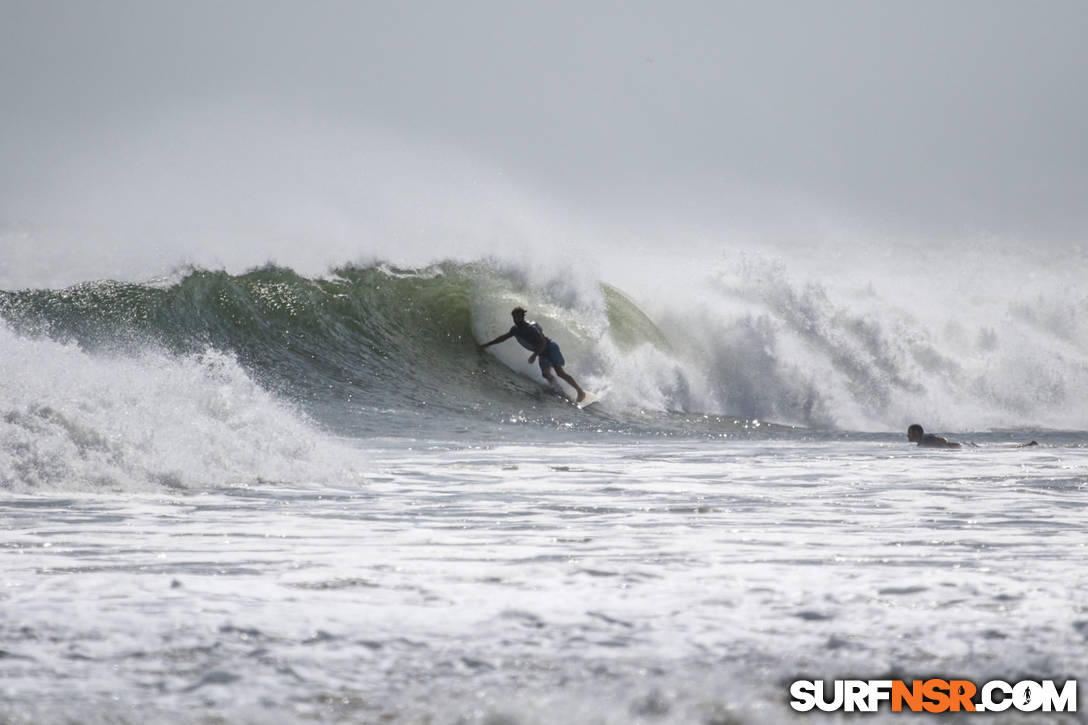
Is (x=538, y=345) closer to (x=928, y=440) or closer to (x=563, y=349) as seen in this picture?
(x=563, y=349)

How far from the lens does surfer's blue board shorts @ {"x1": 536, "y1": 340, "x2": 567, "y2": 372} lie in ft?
49.2

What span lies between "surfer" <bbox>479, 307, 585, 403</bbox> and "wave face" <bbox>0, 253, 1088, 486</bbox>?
19 centimetres

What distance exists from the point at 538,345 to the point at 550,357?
0.24 meters

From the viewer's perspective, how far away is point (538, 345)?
49.7ft

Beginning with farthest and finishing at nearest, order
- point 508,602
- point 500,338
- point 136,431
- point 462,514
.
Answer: point 500,338 → point 136,431 → point 462,514 → point 508,602

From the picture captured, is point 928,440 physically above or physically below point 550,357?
below

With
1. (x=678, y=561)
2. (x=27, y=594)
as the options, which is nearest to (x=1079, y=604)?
(x=678, y=561)

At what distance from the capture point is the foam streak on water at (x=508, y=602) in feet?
8.64

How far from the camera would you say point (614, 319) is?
671 inches

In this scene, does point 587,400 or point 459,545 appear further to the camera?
point 587,400

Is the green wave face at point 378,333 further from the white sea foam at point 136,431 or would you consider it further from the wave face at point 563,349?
the white sea foam at point 136,431

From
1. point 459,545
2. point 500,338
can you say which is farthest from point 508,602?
point 500,338

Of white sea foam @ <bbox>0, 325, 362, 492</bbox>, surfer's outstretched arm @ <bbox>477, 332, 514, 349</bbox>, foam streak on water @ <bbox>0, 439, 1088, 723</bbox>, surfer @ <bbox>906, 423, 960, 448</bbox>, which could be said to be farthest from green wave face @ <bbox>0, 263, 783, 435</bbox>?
foam streak on water @ <bbox>0, 439, 1088, 723</bbox>

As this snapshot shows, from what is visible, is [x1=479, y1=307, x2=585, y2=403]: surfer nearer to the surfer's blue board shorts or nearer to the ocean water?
the surfer's blue board shorts
